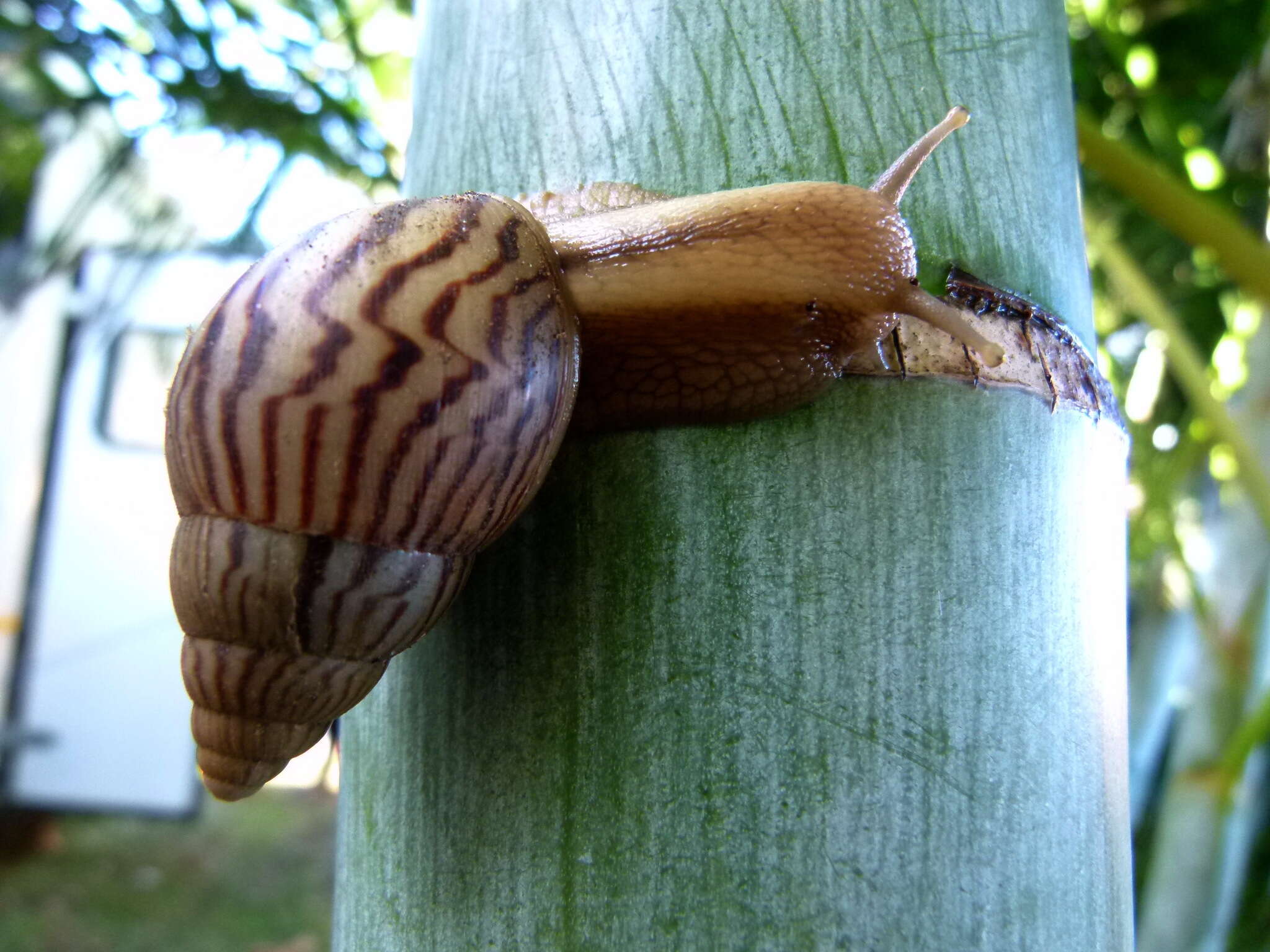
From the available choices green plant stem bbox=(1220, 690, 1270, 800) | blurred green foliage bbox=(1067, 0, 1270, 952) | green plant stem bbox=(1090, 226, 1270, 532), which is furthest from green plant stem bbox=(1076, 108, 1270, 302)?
green plant stem bbox=(1220, 690, 1270, 800)

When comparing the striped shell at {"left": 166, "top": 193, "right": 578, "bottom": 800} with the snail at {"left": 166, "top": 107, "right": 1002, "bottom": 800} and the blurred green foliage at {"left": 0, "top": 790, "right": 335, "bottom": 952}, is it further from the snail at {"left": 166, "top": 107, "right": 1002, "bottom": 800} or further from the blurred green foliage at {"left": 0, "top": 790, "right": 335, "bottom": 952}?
the blurred green foliage at {"left": 0, "top": 790, "right": 335, "bottom": 952}

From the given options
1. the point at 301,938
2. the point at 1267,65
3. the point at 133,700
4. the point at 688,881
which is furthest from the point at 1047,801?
the point at 133,700

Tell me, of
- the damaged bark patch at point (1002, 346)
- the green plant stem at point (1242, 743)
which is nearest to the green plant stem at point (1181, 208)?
the green plant stem at point (1242, 743)

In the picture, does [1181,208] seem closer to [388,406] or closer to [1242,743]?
[1242,743]

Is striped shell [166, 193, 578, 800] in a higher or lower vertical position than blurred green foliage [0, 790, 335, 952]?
higher

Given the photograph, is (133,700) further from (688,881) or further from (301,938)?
(688,881)

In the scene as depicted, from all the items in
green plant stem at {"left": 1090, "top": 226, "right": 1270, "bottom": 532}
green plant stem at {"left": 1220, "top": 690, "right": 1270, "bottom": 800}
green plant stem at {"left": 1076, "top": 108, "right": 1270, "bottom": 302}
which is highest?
green plant stem at {"left": 1076, "top": 108, "right": 1270, "bottom": 302}
